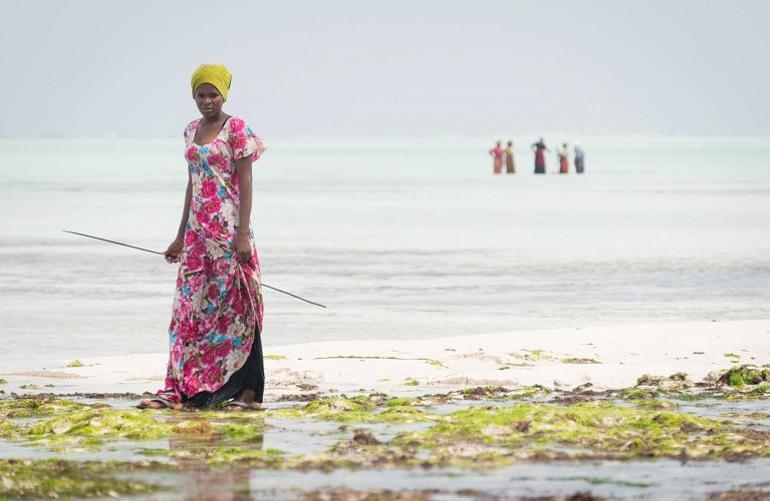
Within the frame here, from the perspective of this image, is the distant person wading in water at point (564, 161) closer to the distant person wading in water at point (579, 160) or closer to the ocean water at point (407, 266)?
the distant person wading in water at point (579, 160)

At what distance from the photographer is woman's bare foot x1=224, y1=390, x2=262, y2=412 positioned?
26.3 ft

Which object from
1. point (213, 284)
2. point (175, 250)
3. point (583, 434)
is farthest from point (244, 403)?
point (583, 434)

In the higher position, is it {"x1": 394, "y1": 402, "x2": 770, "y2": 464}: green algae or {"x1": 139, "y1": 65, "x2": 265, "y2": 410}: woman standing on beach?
{"x1": 139, "y1": 65, "x2": 265, "y2": 410}: woman standing on beach

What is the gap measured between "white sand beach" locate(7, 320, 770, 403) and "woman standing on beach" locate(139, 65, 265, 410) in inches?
17.3

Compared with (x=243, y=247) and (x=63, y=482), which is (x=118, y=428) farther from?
(x=63, y=482)

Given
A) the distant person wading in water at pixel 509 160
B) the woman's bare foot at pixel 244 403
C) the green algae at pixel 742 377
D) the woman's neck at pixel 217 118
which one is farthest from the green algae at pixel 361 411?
the distant person wading in water at pixel 509 160

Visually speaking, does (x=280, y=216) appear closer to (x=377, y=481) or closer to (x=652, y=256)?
(x=652, y=256)

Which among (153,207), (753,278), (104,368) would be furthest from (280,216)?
(104,368)

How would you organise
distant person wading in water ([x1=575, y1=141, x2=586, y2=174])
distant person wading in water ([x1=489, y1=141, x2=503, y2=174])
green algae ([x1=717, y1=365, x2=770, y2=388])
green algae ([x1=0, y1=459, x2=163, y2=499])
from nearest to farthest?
green algae ([x1=0, y1=459, x2=163, y2=499]) → green algae ([x1=717, y1=365, x2=770, y2=388]) → distant person wading in water ([x1=489, y1=141, x2=503, y2=174]) → distant person wading in water ([x1=575, y1=141, x2=586, y2=174])

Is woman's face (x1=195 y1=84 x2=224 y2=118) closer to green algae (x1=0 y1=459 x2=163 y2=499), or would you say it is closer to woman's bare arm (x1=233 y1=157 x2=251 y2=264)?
woman's bare arm (x1=233 y1=157 x2=251 y2=264)

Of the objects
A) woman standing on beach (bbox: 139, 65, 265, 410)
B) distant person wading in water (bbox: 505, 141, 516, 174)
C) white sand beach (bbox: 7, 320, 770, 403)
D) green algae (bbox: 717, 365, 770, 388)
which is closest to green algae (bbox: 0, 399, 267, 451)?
woman standing on beach (bbox: 139, 65, 265, 410)

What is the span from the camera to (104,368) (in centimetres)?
1014

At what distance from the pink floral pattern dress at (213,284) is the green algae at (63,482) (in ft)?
6.89

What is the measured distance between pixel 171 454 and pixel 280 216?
2514cm
